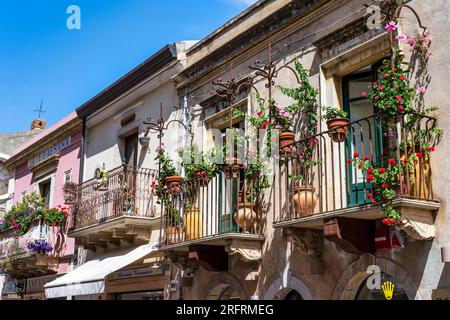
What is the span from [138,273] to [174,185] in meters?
2.59

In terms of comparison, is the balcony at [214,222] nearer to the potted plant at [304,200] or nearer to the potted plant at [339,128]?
the potted plant at [304,200]

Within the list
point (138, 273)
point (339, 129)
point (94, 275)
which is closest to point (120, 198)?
point (138, 273)

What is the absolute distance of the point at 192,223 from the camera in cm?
1080

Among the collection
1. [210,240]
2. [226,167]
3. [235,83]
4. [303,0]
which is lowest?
[210,240]

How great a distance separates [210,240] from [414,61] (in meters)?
3.94

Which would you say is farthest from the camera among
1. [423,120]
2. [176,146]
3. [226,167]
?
[176,146]

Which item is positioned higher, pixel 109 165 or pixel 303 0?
pixel 303 0

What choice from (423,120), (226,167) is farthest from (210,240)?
(423,120)

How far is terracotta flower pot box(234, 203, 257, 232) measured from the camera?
32.0ft

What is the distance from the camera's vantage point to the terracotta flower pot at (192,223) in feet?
35.1

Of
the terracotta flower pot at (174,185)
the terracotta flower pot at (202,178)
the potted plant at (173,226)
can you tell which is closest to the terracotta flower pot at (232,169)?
the terracotta flower pot at (202,178)

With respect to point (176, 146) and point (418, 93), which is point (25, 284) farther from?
point (418, 93)

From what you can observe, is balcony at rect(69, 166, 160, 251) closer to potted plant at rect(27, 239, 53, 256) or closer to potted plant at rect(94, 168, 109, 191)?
potted plant at rect(94, 168, 109, 191)

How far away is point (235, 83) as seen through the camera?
36.0 ft
